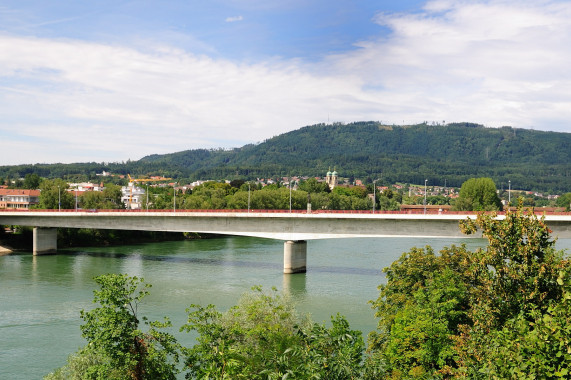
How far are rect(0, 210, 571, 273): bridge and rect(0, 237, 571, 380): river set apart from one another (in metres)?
2.84

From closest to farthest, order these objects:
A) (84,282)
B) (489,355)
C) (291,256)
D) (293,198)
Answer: (489,355) < (84,282) < (291,256) < (293,198)

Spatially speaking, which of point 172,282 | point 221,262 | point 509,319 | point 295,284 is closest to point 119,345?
point 509,319

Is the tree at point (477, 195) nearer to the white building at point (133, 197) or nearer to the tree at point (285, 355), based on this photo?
the white building at point (133, 197)

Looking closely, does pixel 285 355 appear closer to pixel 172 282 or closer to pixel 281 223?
pixel 172 282

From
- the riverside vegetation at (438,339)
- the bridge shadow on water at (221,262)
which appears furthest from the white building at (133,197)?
the riverside vegetation at (438,339)

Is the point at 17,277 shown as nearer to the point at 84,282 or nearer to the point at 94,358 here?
the point at 84,282

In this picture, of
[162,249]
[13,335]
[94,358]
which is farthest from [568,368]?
[162,249]

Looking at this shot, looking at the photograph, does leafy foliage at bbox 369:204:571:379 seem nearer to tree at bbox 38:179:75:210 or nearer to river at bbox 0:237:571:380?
river at bbox 0:237:571:380

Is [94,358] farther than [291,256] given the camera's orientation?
No

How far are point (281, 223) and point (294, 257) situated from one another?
457 cm

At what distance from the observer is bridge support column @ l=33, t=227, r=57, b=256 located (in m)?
63.0

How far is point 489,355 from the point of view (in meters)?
12.3

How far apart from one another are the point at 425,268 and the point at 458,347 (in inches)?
→ 423

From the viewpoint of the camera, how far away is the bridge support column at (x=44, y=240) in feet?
207
